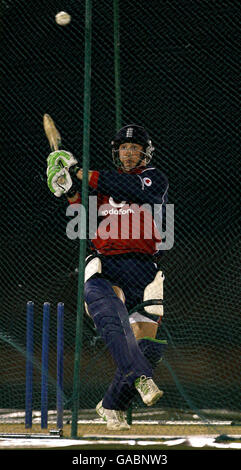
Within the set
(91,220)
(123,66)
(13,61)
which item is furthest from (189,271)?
(91,220)

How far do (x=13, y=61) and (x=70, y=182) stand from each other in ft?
9.33

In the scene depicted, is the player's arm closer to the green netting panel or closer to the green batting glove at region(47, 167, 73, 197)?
the green batting glove at region(47, 167, 73, 197)

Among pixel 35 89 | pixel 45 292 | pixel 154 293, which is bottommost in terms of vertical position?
pixel 154 293

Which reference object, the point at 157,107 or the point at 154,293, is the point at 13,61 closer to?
the point at 157,107

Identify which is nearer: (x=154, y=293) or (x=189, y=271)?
(x=154, y=293)

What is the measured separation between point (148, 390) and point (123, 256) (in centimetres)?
87

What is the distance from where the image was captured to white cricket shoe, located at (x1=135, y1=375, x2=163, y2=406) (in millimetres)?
4312

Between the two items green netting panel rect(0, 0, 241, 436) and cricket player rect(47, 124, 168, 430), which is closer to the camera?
cricket player rect(47, 124, 168, 430)

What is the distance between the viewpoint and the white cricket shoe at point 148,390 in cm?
431

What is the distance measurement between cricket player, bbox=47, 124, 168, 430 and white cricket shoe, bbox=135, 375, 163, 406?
91 mm

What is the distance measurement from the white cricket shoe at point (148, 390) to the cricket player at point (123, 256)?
9cm

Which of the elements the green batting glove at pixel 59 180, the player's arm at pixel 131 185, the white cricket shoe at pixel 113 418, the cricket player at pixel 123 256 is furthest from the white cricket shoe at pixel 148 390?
the green batting glove at pixel 59 180

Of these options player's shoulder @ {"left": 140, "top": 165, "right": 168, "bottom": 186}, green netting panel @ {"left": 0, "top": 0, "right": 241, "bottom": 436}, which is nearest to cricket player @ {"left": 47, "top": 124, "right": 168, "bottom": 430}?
player's shoulder @ {"left": 140, "top": 165, "right": 168, "bottom": 186}

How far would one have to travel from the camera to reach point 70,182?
471 cm
